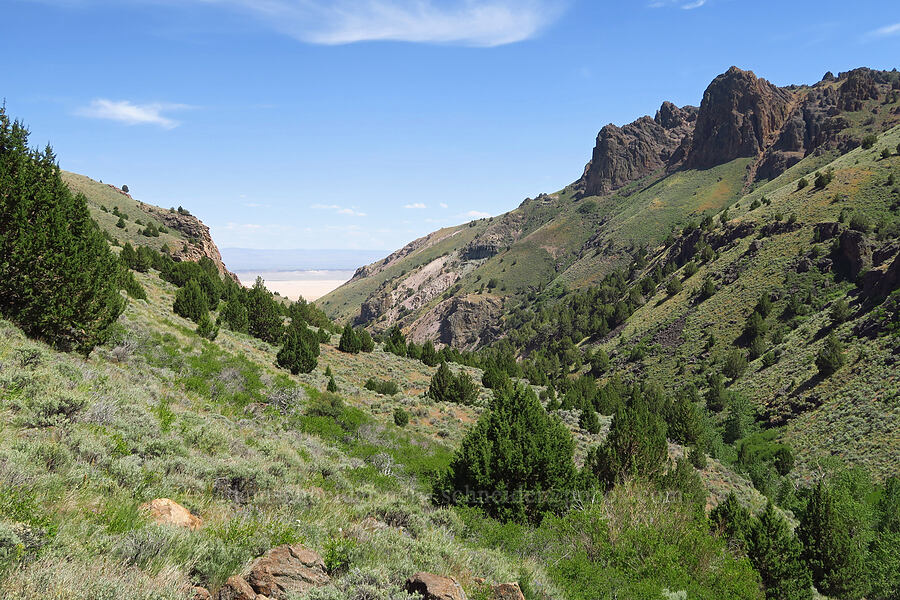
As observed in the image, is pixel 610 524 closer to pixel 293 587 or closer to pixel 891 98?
pixel 293 587

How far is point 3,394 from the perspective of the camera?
22.6 ft

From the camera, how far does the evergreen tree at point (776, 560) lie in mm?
18297

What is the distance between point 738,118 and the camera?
14775cm

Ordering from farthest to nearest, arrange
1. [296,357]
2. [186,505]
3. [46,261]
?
[296,357]
[46,261]
[186,505]

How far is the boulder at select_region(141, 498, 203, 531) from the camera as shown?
5.29 m

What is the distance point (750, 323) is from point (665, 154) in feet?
482

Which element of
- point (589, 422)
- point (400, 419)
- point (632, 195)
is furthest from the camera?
point (632, 195)

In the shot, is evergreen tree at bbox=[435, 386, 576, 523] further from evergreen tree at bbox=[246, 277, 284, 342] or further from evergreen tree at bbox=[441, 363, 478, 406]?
evergreen tree at bbox=[246, 277, 284, 342]

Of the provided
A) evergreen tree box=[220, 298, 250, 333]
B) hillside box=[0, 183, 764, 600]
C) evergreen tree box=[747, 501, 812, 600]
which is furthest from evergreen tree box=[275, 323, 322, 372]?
evergreen tree box=[747, 501, 812, 600]

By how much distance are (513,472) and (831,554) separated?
68.5 feet

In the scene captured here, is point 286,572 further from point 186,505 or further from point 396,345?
point 396,345

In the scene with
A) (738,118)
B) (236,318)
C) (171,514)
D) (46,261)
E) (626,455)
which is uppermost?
(738,118)

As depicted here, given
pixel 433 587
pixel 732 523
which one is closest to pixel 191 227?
pixel 732 523

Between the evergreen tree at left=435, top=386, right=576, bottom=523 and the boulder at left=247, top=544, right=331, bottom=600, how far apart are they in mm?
8227
